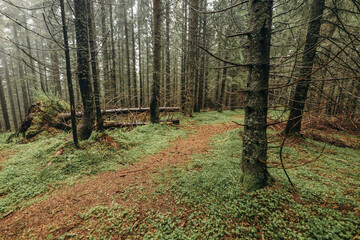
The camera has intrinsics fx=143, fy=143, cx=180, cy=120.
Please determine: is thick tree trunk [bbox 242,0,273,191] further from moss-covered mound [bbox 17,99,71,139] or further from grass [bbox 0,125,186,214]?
moss-covered mound [bbox 17,99,71,139]

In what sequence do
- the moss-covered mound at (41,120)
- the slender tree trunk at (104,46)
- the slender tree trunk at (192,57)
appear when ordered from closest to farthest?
1. the slender tree trunk at (104,46)
2. the moss-covered mound at (41,120)
3. the slender tree trunk at (192,57)

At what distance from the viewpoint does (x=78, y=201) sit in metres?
2.97

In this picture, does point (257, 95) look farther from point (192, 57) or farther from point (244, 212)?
point (192, 57)

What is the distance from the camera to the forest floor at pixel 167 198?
84.0 inches

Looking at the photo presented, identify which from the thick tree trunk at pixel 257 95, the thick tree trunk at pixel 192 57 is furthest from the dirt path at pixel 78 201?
the thick tree trunk at pixel 192 57

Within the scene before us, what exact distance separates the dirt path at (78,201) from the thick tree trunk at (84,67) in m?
2.35

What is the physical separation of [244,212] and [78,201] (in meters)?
3.24

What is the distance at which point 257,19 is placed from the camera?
8.00 feet

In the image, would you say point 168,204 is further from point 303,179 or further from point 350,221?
point 303,179

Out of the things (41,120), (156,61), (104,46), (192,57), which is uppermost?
(104,46)

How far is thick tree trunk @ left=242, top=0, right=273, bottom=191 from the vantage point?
A: 2.42 meters

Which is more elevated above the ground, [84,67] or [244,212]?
[84,67]

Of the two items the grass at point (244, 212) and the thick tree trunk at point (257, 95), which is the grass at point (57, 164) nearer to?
the grass at point (244, 212)

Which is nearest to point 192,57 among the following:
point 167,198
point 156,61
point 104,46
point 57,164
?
point 156,61
